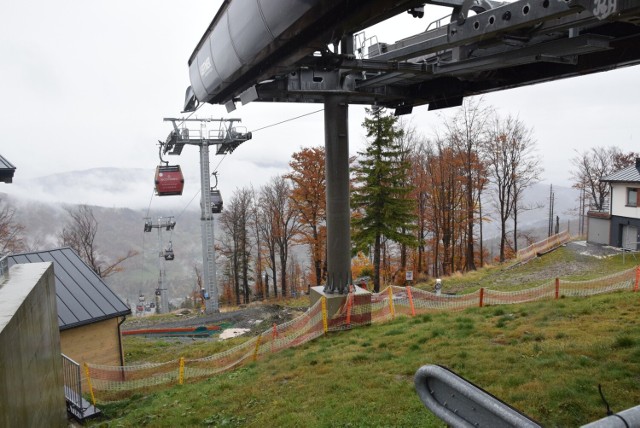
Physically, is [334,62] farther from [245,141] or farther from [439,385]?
[245,141]

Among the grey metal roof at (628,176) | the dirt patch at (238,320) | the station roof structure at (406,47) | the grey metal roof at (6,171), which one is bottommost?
the dirt patch at (238,320)

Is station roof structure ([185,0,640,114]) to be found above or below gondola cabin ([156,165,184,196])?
above

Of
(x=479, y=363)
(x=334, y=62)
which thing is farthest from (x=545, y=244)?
(x=334, y=62)

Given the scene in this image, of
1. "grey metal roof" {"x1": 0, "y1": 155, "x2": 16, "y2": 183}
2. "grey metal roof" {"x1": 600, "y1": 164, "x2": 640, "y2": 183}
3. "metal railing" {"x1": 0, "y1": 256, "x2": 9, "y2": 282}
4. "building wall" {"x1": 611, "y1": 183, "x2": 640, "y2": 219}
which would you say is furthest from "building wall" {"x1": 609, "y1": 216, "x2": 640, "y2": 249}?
"metal railing" {"x1": 0, "y1": 256, "x2": 9, "y2": 282}

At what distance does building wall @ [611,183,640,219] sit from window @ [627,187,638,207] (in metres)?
0.16

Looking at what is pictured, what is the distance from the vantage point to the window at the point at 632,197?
25.7 meters

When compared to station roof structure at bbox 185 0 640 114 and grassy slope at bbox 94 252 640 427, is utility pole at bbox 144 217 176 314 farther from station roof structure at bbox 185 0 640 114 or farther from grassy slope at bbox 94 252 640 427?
station roof structure at bbox 185 0 640 114

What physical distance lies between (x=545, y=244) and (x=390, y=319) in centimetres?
2100

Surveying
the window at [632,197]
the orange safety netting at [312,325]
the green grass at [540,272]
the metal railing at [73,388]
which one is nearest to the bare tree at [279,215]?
the green grass at [540,272]

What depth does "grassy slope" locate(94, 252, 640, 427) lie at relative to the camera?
583cm

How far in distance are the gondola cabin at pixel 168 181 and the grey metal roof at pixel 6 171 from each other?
2229 cm

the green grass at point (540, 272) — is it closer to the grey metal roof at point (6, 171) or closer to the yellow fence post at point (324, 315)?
the yellow fence post at point (324, 315)

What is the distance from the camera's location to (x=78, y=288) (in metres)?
15.2

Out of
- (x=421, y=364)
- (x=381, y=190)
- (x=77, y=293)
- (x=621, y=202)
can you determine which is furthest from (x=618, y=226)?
(x=77, y=293)
